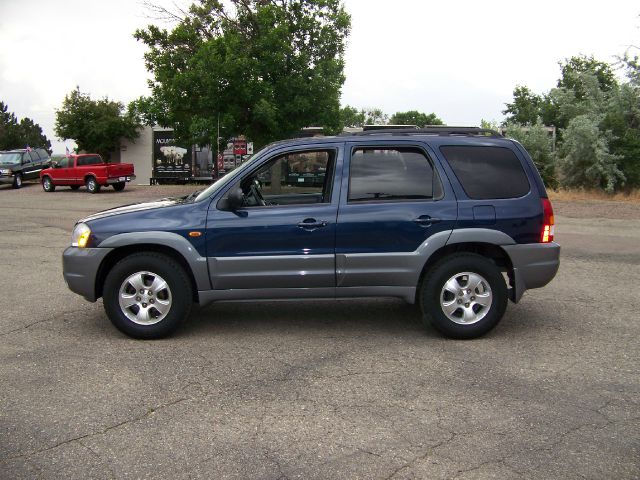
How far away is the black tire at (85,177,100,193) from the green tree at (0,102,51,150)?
48.8 m

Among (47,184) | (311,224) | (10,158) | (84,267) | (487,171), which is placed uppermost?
(487,171)

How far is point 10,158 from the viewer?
33375 mm

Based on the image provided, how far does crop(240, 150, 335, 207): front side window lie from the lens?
6.02 m

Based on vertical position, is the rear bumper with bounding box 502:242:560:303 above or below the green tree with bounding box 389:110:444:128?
below

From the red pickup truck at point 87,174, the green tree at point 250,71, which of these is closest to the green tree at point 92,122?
the red pickup truck at point 87,174

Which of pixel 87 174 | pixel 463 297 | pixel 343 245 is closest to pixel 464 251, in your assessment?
pixel 463 297

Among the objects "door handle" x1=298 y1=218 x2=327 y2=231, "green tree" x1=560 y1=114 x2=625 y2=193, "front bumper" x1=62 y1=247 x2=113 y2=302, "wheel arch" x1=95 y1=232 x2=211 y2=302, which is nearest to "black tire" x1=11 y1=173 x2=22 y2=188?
"green tree" x1=560 y1=114 x2=625 y2=193

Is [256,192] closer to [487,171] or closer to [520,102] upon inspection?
[487,171]

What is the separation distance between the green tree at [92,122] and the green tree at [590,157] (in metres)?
25.4

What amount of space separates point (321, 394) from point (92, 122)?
3644cm

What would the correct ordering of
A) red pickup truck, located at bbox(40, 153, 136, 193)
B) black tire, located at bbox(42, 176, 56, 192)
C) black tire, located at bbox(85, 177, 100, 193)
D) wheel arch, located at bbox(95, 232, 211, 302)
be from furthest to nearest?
black tire, located at bbox(42, 176, 56, 192), black tire, located at bbox(85, 177, 100, 193), red pickup truck, located at bbox(40, 153, 136, 193), wheel arch, located at bbox(95, 232, 211, 302)

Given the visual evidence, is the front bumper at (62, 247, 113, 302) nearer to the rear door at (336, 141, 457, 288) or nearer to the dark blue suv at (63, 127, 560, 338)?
the dark blue suv at (63, 127, 560, 338)

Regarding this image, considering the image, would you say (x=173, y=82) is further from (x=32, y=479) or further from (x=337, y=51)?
(x=32, y=479)

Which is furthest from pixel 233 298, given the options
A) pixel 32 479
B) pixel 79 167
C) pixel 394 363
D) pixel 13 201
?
pixel 79 167
